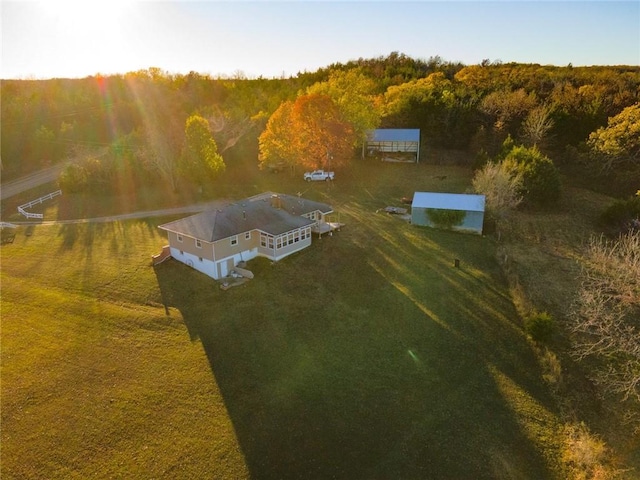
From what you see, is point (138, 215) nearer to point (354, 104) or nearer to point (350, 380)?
point (354, 104)

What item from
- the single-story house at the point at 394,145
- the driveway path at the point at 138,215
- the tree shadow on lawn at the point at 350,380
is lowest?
the tree shadow on lawn at the point at 350,380

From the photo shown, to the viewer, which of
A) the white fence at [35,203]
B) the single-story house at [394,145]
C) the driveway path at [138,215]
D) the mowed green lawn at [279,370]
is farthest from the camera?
the single-story house at [394,145]

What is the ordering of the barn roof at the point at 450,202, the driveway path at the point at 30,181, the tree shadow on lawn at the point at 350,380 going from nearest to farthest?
the tree shadow on lawn at the point at 350,380 → the barn roof at the point at 450,202 → the driveway path at the point at 30,181

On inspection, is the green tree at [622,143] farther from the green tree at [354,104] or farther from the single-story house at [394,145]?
the green tree at [354,104]

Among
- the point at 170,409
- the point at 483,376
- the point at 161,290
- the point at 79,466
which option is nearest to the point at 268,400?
the point at 170,409

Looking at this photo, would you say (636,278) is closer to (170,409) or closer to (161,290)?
(170,409)

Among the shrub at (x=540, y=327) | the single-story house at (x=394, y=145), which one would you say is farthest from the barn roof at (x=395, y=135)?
the shrub at (x=540, y=327)
